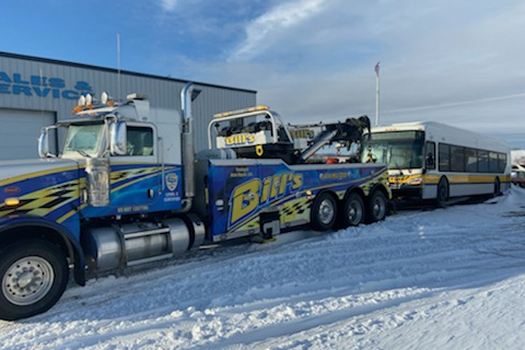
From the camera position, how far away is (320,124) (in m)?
11.0

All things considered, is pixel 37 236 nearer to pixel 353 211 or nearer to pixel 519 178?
pixel 353 211

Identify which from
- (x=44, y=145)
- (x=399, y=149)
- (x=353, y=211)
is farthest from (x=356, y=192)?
(x=44, y=145)

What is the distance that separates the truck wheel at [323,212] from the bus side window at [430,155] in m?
6.34

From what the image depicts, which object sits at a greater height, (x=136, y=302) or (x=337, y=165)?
(x=337, y=165)

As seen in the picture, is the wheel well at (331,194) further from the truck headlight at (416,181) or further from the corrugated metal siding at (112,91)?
the truck headlight at (416,181)

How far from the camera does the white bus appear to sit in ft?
48.6

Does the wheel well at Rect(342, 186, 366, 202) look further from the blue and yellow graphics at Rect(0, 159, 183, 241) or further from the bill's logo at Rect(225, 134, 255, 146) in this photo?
the blue and yellow graphics at Rect(0, 159, 183, 241)

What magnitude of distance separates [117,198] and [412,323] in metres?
4.41

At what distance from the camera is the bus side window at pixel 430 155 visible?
15.0 meters

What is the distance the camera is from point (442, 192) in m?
15.9

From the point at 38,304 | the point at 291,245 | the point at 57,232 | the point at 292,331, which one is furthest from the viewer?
the point at 291,245

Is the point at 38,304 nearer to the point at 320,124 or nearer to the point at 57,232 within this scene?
the point at 57,232

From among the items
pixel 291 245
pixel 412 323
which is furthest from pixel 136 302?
pixel 291 245

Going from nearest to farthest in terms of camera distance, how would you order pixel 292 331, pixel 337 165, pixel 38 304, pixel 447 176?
pixel 292 331 → pixel 38 304 → pixel 337 165 → pixel 447 176
